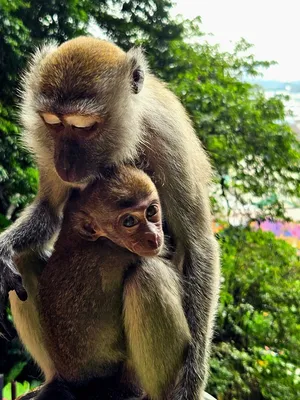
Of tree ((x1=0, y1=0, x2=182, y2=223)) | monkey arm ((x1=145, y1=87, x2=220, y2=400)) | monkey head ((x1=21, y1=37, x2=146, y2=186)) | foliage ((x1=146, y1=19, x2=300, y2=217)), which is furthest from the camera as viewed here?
foliage ((x1=146, y1=19, x2=300, y2=217))

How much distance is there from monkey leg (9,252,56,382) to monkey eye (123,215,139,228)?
1.26ft

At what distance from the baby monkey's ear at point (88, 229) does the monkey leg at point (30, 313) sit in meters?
0.24

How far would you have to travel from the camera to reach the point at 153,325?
1.52 meters

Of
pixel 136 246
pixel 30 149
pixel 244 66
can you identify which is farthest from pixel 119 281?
pixel 244 66

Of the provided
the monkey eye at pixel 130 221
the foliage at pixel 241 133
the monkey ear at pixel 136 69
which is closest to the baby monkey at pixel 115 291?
the monkey eye at pixel 130 221

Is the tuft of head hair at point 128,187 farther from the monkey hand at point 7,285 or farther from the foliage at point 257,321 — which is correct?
the foliage at point 257,321

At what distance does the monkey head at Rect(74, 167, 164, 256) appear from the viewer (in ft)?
4.93

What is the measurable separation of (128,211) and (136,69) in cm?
45

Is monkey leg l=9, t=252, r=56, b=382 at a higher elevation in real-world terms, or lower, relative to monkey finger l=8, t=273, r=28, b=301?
lower

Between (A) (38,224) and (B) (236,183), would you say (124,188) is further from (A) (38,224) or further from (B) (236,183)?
(B) (236,183)

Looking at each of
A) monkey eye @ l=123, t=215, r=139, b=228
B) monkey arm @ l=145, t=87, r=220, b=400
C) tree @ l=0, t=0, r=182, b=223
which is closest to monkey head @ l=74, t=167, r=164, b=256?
monkey eye @ l=123, t=215, r=139, b=228

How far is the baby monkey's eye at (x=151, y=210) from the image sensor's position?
5.02 ft

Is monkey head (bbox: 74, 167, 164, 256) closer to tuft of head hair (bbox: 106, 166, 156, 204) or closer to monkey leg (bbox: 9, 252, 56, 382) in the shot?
tuft of head hair (bbox: 106, 166, 156, 204)

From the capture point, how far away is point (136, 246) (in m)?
1.52
